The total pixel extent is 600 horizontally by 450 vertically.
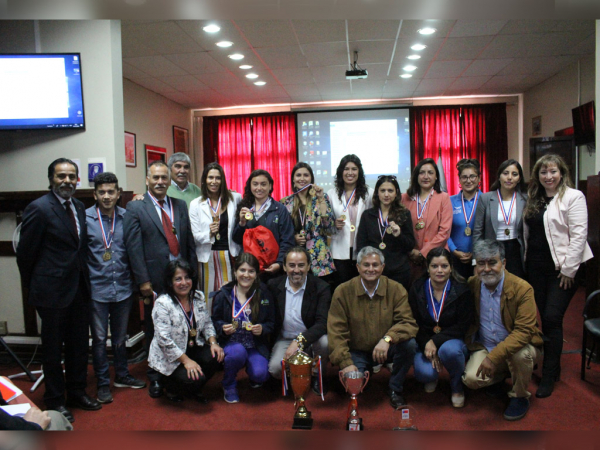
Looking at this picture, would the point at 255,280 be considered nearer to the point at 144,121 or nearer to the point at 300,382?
the point at 300,382

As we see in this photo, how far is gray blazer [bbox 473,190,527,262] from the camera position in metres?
3.02

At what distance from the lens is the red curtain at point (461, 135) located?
892 cm

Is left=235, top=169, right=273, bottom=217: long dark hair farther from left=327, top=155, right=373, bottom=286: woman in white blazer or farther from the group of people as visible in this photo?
left=327, top=155, right=373, bottom=286: woman in white blazer

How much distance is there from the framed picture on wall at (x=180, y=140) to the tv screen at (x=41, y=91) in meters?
5.16

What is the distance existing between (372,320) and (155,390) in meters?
1.50

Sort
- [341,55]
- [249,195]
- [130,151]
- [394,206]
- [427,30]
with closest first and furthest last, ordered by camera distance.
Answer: [394,206]
[249,195]
[427,30]
[341,55]
[130,151]

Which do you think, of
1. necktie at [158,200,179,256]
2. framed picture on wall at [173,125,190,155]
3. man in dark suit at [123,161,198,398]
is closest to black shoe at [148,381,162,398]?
man in dark suit at [123,161,198,398]

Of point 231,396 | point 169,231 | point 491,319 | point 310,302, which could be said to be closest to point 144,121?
point 169,231

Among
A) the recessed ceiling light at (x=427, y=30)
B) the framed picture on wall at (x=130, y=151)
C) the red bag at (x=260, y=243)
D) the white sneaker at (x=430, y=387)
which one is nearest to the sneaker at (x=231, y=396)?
the red bag at (x=260, y=243)

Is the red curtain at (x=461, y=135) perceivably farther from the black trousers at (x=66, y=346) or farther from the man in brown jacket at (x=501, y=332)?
the black trousers at (x=66, y=346)

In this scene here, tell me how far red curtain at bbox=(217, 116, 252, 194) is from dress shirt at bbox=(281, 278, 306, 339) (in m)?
6.78

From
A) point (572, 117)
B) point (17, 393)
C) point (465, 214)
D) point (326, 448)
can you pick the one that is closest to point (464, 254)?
point (465, 214)

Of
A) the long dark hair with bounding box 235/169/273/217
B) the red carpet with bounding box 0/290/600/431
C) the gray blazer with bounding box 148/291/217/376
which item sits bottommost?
the red carpet with bounding box 0/290/600/431

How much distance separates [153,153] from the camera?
742 cm
